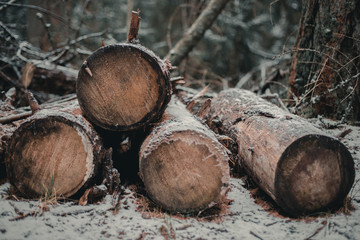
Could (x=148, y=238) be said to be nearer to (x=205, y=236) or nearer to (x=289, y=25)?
(x=205, y=236)

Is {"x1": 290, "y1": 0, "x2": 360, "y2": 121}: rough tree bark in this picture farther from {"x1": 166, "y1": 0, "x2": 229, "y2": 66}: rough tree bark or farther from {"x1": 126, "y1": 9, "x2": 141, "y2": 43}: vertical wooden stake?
{"x1": 126, "y1": 9, "x2": 141, "y2": 43}: vertical wooden stake

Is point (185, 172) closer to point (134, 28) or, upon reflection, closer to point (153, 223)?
point (153, 223)

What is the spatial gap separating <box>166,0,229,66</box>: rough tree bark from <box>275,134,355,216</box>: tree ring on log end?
11.6ft

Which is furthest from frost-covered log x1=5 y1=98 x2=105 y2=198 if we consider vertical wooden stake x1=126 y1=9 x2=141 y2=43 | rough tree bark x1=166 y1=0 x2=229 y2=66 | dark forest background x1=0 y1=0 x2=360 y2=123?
rough tree bark x1=166 y1=0 x2=229 y2=66

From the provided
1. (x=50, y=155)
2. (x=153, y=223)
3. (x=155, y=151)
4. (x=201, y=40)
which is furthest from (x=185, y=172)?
(x=201, y=40)

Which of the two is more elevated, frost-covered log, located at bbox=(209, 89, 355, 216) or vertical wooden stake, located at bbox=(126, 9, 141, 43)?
vertical wooden stake, located at bbox=(126, 9, 141, 43)

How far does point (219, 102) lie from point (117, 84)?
1514 mm

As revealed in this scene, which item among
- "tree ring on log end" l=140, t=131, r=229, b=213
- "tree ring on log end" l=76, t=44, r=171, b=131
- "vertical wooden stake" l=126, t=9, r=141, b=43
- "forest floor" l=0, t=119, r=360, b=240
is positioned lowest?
"forest floor" l=0, t=119, r=360, b=240

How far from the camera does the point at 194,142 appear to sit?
1.85m

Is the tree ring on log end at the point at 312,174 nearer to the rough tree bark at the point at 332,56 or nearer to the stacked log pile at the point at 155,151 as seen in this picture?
the stacked log pile at the point at 155,151

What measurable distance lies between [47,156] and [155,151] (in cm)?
82

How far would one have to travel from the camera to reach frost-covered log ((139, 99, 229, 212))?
6.08 ft

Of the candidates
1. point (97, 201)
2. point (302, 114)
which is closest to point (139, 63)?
point (97, 201)

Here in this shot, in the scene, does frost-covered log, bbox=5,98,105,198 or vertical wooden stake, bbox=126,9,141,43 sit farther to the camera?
vertical wooden stake, bbox=126,9,141,43
